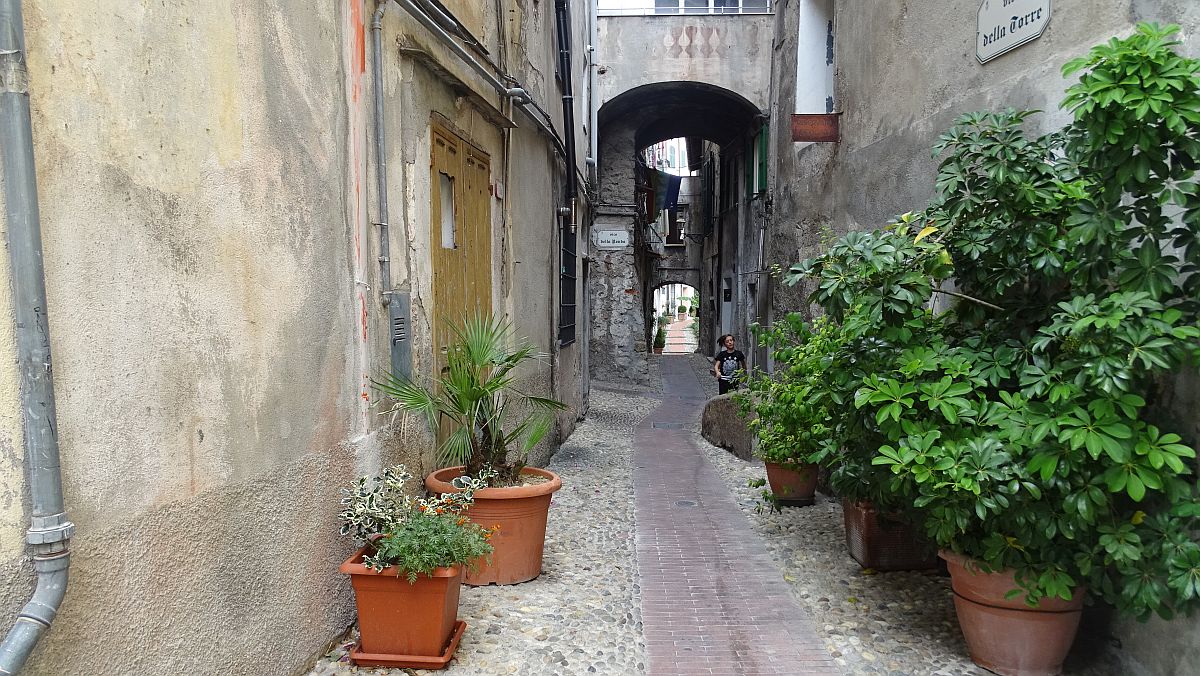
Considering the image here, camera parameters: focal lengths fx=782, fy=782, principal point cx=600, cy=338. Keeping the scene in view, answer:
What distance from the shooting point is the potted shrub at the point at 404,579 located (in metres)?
3.20

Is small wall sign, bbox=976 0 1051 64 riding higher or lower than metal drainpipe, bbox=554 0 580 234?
lower

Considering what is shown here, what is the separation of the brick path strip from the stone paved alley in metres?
0.01

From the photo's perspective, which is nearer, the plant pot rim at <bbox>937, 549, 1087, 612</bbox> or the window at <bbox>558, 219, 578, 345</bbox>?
the plant pot rim at <bbox>937, 549, 1087, 612</bbox>

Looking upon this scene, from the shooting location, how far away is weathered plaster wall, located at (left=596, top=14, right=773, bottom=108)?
14578 millimetres

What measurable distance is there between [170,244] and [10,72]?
67 cm

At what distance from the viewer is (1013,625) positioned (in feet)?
10.8

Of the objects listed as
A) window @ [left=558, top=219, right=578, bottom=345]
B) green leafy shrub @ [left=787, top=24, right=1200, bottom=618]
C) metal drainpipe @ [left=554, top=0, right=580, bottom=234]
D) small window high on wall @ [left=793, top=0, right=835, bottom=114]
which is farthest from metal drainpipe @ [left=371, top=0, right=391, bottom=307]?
small window high on wall @ [left=793, top=0, right=835, bottom=114]

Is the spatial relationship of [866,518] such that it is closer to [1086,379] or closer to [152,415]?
[1086,379]

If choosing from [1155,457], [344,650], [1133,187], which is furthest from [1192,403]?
[344,650]

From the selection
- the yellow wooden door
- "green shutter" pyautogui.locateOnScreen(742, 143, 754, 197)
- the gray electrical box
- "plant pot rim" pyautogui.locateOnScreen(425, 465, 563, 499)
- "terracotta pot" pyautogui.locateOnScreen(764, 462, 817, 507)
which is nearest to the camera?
the gray electrical box

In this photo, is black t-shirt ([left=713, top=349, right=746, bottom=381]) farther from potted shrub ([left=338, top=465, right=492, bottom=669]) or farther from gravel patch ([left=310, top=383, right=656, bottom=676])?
potted shrub ([left=338, top=465, right=492, bottom=669])

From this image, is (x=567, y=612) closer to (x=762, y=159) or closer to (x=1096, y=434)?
(x=1096, y=434)

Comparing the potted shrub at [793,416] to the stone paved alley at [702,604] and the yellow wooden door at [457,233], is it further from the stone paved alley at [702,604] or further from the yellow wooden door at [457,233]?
the yellow wooden door at [457,233]

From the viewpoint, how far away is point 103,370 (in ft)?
6.97
